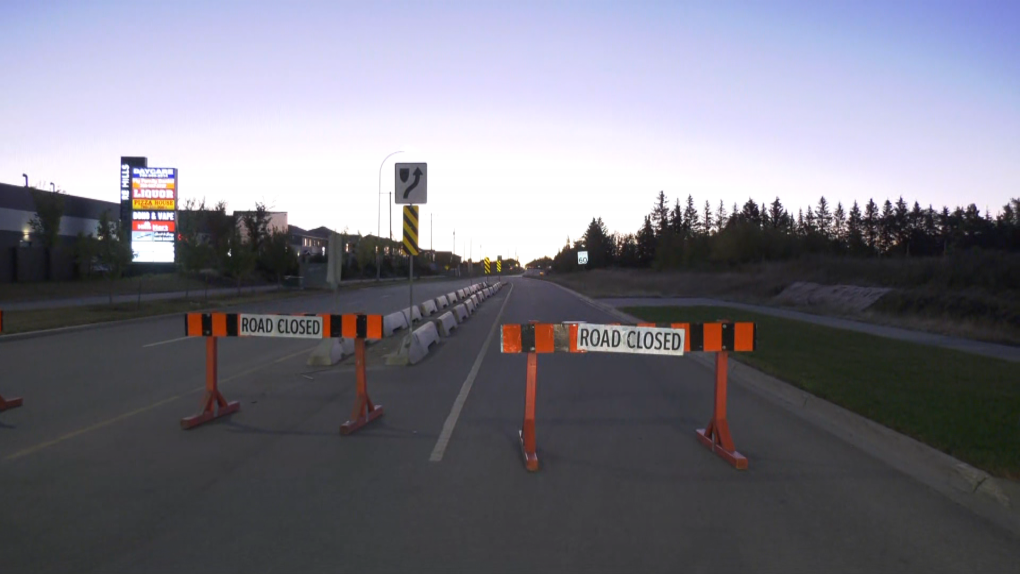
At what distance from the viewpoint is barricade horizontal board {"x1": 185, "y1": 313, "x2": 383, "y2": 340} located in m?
10.1

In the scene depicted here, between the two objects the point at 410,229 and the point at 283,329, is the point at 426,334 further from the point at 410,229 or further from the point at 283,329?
the point at 283,329

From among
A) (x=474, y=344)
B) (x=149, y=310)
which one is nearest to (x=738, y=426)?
(x=474, y=344)

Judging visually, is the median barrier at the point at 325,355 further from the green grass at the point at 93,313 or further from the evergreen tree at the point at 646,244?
the evergreen tree at the point at 646,244

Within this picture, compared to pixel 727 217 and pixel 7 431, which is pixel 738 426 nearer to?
pixel 7 431

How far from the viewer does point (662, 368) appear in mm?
16281

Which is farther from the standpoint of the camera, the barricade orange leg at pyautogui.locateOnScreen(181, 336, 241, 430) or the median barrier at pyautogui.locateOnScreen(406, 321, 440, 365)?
the median barrier at pyautogui.locateOnScreen(406, 321, 440, 365)

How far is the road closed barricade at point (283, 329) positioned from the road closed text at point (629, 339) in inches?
102

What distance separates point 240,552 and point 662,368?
1146 cm

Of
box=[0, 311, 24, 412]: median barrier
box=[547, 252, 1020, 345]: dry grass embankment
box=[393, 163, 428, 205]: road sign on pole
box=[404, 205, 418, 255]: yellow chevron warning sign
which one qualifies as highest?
box=[393, 163, 428, 205]: road sign on pole

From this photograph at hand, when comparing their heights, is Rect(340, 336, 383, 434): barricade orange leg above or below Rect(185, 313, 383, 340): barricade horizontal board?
below

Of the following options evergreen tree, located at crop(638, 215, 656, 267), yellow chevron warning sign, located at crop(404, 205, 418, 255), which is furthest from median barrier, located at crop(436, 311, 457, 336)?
evergreen tree, located at crop(638, 215, 656, 267)

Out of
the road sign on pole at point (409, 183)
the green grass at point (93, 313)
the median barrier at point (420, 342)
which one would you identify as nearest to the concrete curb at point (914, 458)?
the median barrier at point (420, 342)

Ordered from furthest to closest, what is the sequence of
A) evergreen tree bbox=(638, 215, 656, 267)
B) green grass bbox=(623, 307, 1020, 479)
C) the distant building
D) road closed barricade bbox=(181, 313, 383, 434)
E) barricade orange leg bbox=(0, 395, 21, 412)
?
evergreen tree bbox=(638, 215, 656, 267)
the distant building
barricade orange leg bbox=(0, 395, 21, 412)
road closed barricade bbox=(181, 313, 383, 434)
green grass bbox=(623, 307, 1020, 479)

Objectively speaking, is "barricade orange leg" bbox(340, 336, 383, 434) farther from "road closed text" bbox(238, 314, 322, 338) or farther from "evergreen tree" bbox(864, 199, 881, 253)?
"evergreen tree" bbox(864, 199, 881, 253)
